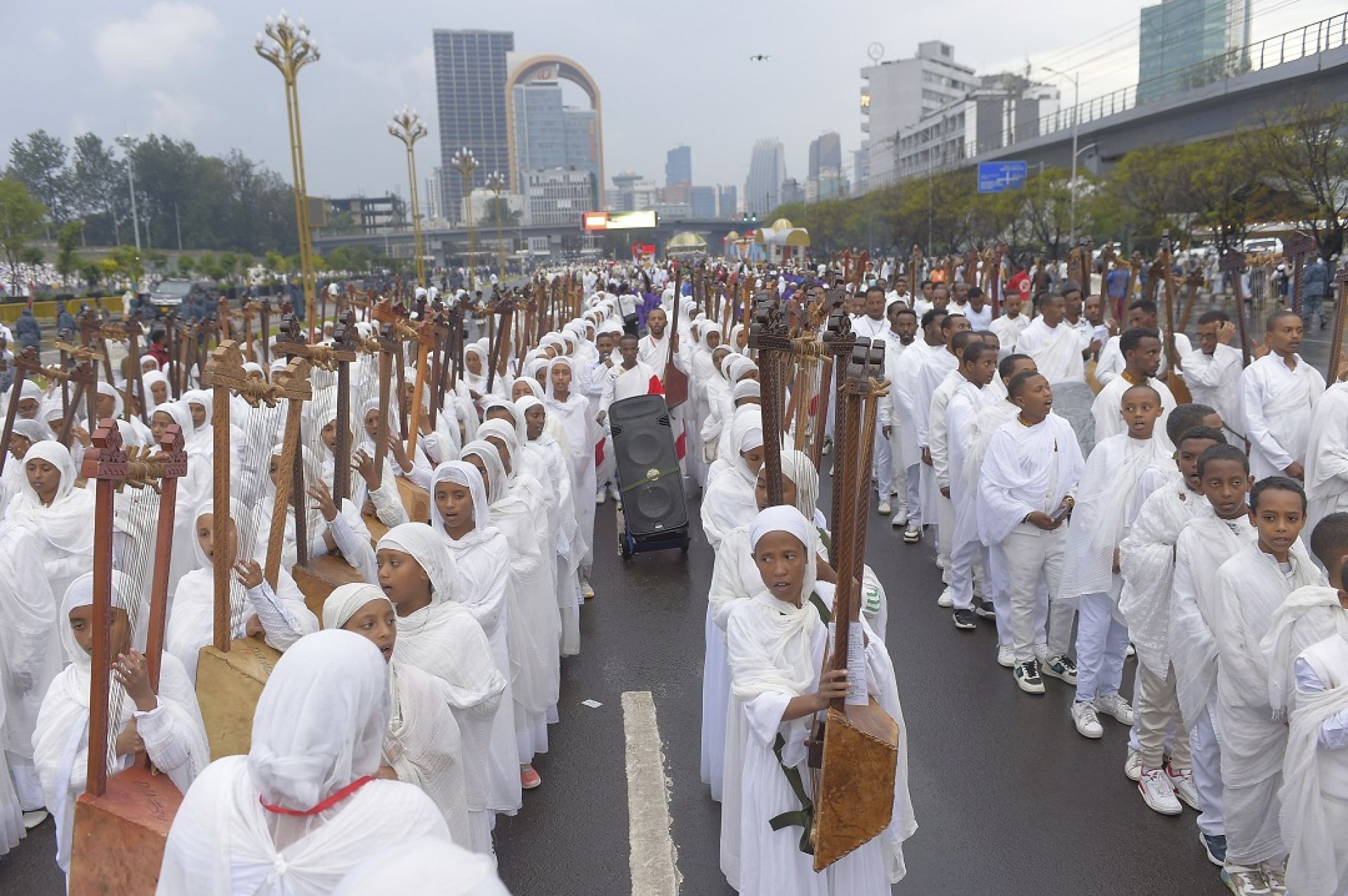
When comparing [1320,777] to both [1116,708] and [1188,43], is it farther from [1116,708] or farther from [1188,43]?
[1188,43]

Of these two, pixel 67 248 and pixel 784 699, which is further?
pixel 67 248

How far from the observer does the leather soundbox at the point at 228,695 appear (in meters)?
3.38

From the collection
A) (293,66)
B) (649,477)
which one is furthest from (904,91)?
(649,477)

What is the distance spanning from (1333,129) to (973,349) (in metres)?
19.4

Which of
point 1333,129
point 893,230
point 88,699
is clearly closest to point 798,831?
point 88,699

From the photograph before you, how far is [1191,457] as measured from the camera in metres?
4.75

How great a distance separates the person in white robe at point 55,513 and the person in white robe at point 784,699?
3756 mm

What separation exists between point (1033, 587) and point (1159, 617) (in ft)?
4.67

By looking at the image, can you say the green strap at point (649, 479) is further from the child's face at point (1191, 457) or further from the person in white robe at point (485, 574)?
the child's face at point (1191, 457)

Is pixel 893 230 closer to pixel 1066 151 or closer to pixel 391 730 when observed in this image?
pixel 1066 151

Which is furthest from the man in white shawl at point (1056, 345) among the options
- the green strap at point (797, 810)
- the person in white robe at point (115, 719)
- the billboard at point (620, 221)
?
the billboard at point (620, 221)

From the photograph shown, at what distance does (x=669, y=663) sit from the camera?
678 centimetres

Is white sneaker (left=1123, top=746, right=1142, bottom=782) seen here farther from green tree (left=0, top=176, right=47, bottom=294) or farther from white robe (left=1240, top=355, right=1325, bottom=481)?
green tree (left=0, top=176, right=47, bottom=294)

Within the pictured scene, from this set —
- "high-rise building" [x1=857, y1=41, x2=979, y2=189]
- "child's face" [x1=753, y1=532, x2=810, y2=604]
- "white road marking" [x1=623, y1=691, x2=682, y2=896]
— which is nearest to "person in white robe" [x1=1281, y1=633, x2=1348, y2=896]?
"child's face" [x1=753, y1=532, x2=810, y2=604]
